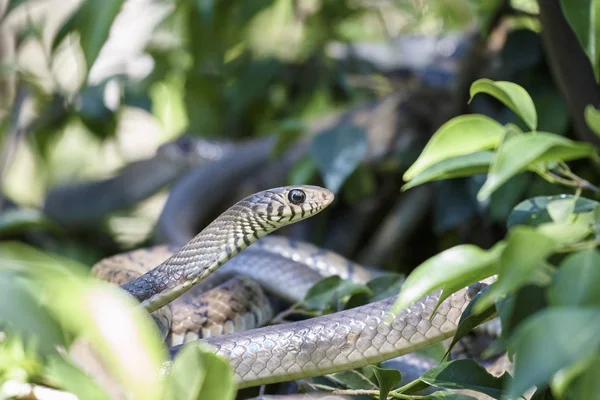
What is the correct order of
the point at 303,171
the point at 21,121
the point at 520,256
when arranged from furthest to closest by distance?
the point at 21,121 < the point at 303,171 < the point at 520,256

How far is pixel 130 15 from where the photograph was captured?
6.16m

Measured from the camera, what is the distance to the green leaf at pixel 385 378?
1.62m

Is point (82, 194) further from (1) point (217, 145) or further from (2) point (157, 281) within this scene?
(2) point (157, 281)

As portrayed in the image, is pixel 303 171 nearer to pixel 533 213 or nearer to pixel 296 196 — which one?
pixel 296 196

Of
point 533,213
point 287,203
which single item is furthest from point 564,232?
point 287,203

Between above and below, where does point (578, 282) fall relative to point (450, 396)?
above

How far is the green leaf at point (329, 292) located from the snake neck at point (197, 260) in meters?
0.22

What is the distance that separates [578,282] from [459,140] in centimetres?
48

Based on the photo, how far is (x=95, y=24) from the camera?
2369 millimetres

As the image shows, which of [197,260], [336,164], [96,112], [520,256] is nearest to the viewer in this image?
[520,256]

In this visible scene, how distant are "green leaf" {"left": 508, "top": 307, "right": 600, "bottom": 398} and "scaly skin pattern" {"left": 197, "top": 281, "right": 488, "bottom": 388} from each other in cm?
93

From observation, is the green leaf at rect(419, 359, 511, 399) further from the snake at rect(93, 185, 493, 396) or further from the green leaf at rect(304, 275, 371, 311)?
the green leaf at rect(304, 275, 371, 311)

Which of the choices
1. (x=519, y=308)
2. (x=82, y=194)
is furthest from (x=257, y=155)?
(x=519, y=308)

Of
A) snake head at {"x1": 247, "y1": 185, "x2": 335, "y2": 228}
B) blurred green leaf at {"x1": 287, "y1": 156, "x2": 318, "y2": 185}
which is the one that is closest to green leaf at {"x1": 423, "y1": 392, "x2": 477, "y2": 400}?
snake head at {"x1": 247, "y1": 185, "x2": 335, "y2": 228}
